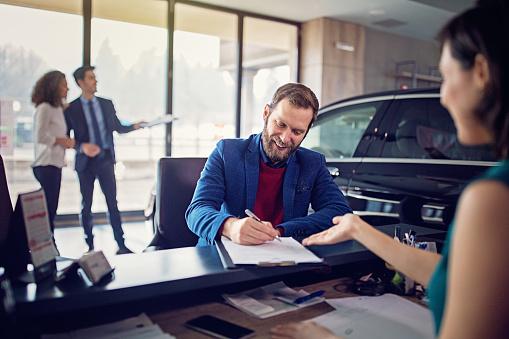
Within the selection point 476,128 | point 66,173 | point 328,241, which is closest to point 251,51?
point 66,173

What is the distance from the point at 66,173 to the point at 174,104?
1.65 metres

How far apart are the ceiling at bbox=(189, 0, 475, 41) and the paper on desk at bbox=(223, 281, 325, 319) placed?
4929mm

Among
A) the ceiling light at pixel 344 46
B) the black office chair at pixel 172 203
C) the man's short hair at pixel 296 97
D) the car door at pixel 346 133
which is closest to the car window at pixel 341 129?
the car door at pixel 346 133

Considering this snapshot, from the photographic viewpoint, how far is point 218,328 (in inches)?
38.9

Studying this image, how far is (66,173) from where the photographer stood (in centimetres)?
572

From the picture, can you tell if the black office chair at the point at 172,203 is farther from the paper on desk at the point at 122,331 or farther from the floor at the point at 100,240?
the floor at the point at 100,240

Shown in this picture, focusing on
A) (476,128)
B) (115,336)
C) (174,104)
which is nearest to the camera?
(476,128)

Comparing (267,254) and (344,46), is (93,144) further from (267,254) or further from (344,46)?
(344,46)

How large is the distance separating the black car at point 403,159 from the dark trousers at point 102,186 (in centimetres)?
201

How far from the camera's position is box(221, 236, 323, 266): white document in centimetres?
114

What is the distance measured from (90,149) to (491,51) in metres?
3.60

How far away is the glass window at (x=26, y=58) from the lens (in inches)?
183

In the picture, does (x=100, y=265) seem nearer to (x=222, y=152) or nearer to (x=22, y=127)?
(x=222, y=152)

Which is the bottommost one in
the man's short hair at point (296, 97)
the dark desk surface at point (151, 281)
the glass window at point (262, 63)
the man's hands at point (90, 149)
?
the dark desk surface at point (151, 281)
